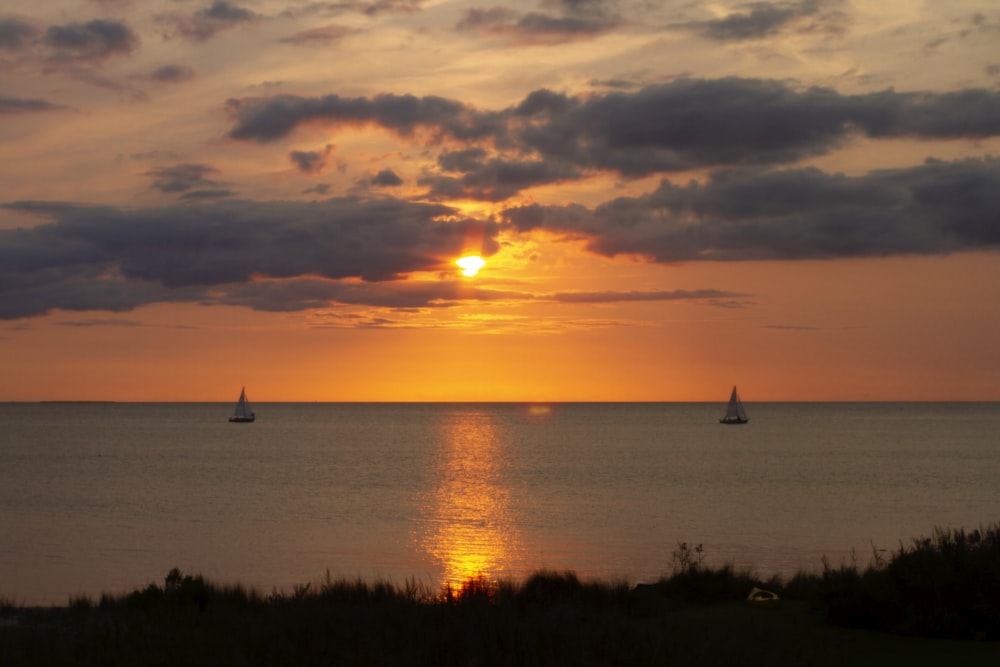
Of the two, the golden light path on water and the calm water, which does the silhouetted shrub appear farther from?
the calm water

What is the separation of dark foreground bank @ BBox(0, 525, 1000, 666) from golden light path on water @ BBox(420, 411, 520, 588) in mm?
4552

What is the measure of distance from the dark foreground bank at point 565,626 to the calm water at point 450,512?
1126 cm

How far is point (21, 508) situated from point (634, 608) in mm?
49317

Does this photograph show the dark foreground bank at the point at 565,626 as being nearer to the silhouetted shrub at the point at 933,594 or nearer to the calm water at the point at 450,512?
the silhouetted shrub at the point at 933,594

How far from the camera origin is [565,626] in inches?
508

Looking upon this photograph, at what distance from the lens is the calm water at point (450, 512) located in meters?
36.4

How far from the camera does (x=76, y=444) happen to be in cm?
14700

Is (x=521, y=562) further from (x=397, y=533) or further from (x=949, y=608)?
(x=949, y=608)

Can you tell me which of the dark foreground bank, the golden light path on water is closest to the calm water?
the golden light path on water

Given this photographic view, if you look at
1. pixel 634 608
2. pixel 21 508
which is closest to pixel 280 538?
pixel 21 508

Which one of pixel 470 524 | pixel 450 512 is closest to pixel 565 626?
pixel 470 524

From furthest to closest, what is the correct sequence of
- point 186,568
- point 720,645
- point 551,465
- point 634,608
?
point 551,465, point 186,568, point 634,608, point 720,645

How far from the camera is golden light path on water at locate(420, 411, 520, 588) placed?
36469 millimetres

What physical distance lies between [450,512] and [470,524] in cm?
614
